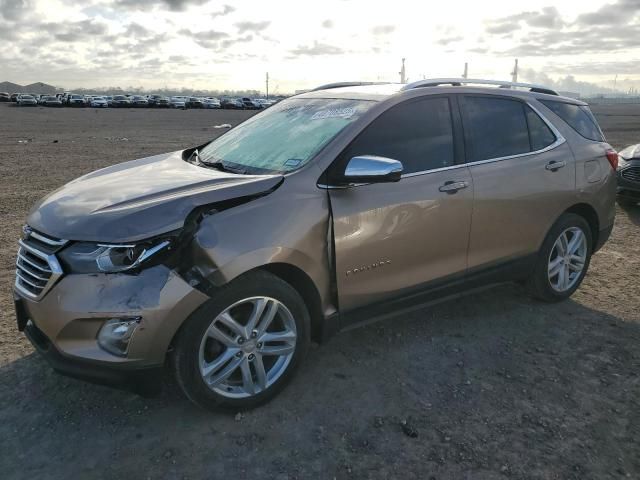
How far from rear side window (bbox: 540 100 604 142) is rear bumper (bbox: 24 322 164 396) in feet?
12.5

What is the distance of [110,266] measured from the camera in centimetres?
261

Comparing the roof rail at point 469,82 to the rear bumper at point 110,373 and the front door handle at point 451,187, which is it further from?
the rear bumper at point 110,373

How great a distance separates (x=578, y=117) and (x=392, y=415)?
3.29 m

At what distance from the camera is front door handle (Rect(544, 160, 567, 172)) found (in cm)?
430

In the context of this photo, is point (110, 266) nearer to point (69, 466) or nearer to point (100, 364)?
point (100, 364)

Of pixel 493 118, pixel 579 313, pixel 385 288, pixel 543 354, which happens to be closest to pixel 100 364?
pixel 385 288

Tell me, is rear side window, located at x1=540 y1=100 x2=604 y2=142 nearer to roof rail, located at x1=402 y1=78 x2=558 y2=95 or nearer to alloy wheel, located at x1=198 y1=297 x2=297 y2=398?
roof rail, located at x1=402 y1=78 x2=558 y2=95

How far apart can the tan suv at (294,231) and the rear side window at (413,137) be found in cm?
1

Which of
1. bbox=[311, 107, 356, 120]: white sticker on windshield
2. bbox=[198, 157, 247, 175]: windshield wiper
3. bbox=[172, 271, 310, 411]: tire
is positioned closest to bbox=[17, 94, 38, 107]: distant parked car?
bbox=[198, 157, 247, 175]: windshield wiper

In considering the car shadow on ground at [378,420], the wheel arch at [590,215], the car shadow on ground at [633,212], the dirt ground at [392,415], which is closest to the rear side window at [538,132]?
the wheel arch at [590,215]

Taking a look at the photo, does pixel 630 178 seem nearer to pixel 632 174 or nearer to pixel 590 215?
pixel 632 174

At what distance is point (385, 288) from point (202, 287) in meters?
1.30

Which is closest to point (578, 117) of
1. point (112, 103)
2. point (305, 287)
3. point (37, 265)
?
point (305, 287)

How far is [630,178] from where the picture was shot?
27.7 ft
